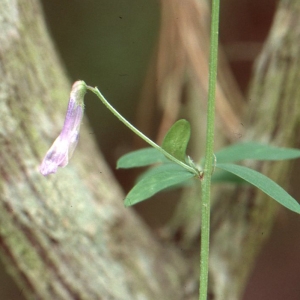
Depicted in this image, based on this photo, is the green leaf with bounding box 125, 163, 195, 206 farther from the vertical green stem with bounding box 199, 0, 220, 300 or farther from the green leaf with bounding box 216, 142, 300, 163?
the green leaf with bounding box 216, 142, 300, 163

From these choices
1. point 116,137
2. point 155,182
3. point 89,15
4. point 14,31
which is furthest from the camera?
point 116,137

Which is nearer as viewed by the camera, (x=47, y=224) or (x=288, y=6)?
(x=47, y=224)

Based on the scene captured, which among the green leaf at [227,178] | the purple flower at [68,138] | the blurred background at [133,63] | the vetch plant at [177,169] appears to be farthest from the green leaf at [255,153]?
the blurred background at [133,63]

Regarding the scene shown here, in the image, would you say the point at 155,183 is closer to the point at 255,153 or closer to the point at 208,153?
the point at 208,153

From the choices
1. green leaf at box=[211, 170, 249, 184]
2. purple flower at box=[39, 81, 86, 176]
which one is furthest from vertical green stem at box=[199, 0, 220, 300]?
green leaf at box=[211, 170, 249, 184]

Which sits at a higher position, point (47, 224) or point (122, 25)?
point (122, 25)

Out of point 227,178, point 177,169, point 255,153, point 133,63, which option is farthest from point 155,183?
point 133,63

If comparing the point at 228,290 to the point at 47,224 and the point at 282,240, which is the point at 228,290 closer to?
the point at 47,224

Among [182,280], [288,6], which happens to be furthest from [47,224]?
[288,6]
